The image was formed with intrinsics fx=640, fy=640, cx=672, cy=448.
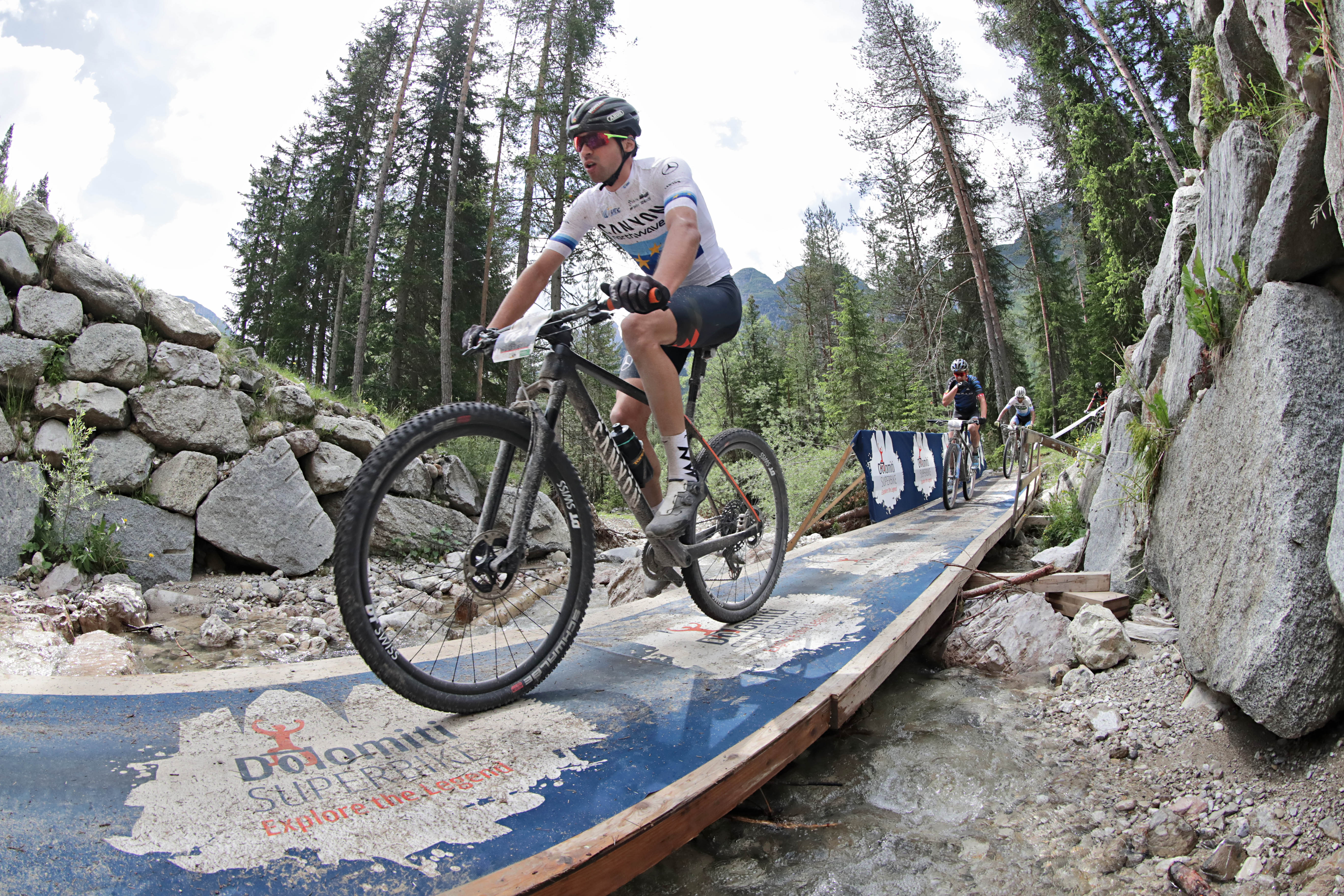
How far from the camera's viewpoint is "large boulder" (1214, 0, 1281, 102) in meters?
2.71

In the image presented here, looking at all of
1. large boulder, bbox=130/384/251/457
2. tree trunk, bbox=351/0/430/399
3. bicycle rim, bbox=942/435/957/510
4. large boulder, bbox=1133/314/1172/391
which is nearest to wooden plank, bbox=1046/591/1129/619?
large boulder, bbox=1133/314/1172/391

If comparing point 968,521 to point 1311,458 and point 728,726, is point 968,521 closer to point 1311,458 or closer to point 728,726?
point 1311,458

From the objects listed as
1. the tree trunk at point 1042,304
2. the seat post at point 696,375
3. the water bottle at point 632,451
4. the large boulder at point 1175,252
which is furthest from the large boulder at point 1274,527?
the tree trunk at point 1042,304

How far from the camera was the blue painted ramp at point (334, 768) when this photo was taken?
1.25 metres

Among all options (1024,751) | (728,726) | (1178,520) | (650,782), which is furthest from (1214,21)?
(650,782)

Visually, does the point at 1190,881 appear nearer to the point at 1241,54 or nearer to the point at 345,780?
the point at 345,780

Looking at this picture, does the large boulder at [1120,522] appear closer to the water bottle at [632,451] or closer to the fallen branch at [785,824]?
the fallen branch at [785,824]

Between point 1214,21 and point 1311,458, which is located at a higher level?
point 1214,21

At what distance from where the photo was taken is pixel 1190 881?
167 centimetres

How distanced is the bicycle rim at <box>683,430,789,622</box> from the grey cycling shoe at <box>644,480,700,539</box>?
239 mm

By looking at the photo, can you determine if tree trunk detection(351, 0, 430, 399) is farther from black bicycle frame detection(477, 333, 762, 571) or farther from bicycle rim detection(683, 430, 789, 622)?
black bicycle frame detection(477, 333, 762, 571)

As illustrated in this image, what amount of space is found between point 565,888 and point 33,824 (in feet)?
3.47

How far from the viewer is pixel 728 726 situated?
215 centimetres

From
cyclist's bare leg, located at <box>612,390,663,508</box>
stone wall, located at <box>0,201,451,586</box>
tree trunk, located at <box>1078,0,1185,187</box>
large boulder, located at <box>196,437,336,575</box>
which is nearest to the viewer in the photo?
cyclist's bare leg, located at <box>612,390,663,508</box>
